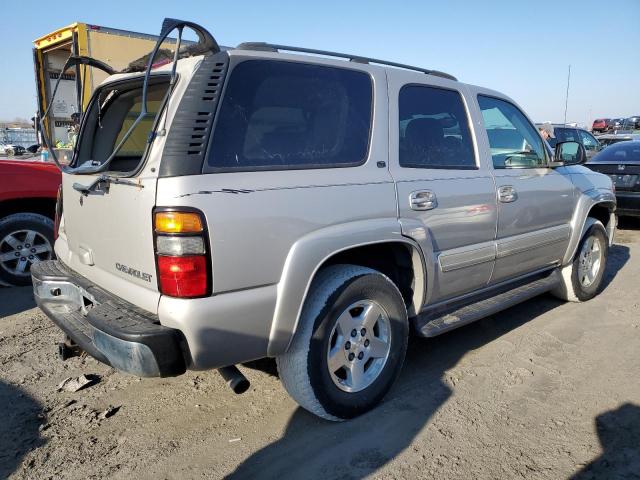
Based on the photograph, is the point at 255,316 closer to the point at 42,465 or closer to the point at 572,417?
the point at 42,465

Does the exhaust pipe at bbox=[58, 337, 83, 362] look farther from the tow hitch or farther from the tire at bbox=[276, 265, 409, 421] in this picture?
the tire at bbox=[276, 265, 409, 421]

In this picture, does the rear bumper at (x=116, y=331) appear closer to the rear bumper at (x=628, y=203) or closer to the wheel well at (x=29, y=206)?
the wheel well at (x=29, y=206)

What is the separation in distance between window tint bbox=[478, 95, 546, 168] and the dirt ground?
1.42 m

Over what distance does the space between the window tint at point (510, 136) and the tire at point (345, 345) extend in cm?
152

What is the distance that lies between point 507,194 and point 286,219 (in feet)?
6.43

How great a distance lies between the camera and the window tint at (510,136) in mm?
3793

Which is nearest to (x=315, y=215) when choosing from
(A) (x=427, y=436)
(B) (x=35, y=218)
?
(A) (x=427, y=436)

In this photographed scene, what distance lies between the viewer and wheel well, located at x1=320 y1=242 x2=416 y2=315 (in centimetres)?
300

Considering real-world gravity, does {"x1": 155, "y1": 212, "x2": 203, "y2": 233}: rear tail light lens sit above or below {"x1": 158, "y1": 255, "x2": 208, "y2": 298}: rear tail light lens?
above

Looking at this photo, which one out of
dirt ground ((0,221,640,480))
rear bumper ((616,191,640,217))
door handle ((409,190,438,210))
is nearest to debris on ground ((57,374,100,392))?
dirt ground ((0,221,640,480))

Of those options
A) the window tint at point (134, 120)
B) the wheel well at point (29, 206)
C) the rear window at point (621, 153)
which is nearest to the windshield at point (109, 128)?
the window tint at point (134, 120)

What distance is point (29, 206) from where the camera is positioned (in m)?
5.27

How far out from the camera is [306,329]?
2623 mm

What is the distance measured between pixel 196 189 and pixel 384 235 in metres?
1.09
